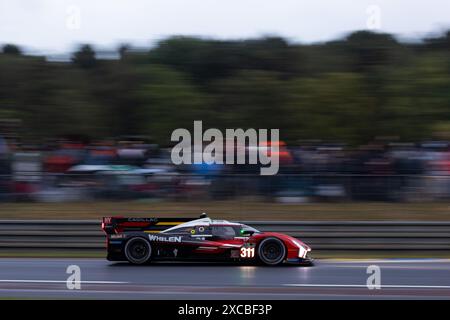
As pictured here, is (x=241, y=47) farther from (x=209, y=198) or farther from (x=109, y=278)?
(x=109, y=278)

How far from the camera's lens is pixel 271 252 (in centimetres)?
1101

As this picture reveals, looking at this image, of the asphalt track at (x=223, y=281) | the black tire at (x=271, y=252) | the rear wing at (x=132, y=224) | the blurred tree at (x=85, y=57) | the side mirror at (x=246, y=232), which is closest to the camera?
the asphalt track at (x=223, y=281)

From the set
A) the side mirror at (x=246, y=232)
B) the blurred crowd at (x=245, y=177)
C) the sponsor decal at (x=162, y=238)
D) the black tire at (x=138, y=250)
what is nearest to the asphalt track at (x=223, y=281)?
the black tire at (x=138, y=250)

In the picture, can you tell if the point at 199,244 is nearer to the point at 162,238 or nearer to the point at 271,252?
the point at 162,238

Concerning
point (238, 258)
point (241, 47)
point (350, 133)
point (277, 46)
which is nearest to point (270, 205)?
point (238, 258)

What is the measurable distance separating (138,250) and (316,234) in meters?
3.60

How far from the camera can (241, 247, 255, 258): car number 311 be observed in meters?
11.0

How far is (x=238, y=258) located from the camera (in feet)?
36.2

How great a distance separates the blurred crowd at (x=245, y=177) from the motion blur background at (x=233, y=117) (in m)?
0.02

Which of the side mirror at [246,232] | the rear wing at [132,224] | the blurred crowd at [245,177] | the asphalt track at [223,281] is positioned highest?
the blurred crowd at [245,177]

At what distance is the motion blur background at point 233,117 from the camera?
1440 centimetres

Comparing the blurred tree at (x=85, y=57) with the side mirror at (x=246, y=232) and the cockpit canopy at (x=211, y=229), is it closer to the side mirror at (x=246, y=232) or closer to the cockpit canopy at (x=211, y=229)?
the cockpit canopy at (x=211, y=229)
